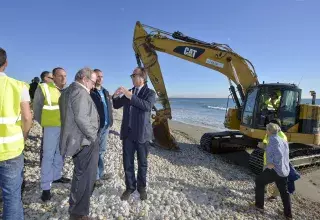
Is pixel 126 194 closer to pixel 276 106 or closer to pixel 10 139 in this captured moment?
pixel 10 139

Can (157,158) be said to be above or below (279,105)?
below

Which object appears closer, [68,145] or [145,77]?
[68,145]

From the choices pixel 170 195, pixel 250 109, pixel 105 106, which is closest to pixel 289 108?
pixel 250 109

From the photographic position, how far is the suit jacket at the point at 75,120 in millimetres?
3367

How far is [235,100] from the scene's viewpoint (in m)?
10.2

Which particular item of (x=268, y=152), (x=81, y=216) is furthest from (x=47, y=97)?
(x=268, y=152)

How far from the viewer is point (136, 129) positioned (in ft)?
14.1

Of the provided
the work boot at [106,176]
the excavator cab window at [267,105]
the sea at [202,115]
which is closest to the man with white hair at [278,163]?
the work boot at [106,176]

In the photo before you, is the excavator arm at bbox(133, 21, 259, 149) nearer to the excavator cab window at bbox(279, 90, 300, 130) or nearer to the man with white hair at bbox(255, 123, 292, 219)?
the excavator cab window at bbox(279, 90, 300, 130)

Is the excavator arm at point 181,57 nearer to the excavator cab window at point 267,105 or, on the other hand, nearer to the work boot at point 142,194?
the excavator cab window at point 267,105

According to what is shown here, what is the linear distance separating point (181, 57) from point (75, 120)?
721cm

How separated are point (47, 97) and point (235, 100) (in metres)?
7.29

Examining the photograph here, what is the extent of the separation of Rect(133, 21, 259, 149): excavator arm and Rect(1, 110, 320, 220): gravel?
7.48 feet

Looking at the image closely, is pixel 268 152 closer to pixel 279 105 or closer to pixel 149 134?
pixel 149 134
